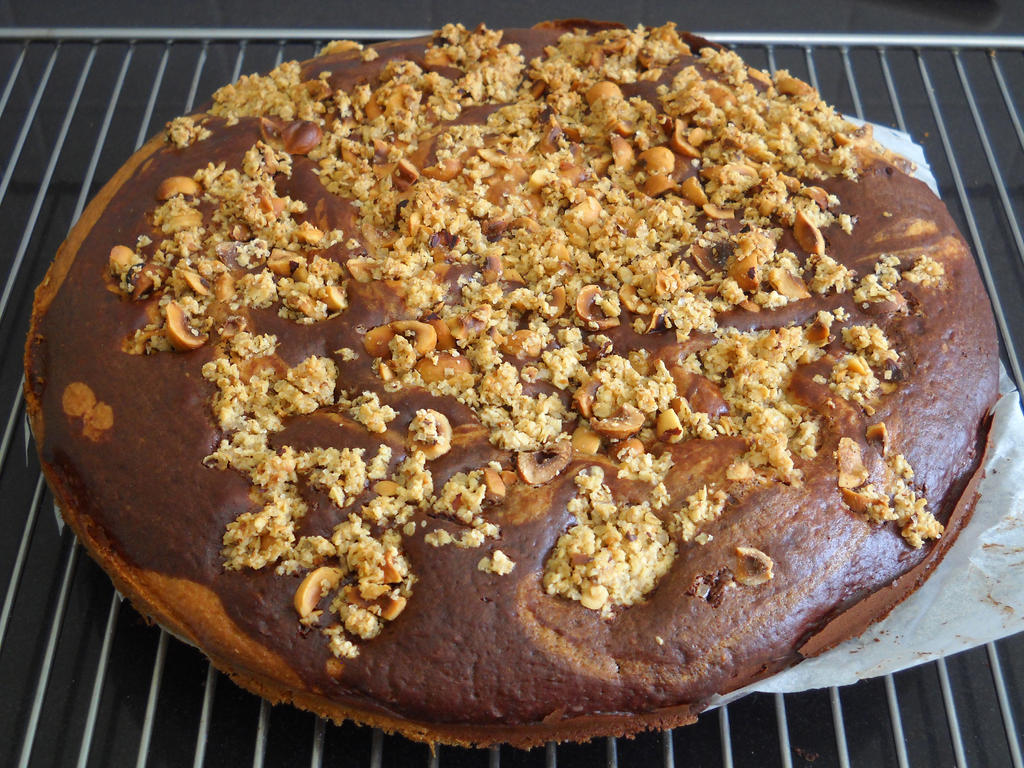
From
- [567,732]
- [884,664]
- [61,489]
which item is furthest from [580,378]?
[61,489]

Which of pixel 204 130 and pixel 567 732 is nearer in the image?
pixel 567 732

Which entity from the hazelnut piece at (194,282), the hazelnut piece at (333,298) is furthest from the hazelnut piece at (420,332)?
the hazelnut piece at (194,282)

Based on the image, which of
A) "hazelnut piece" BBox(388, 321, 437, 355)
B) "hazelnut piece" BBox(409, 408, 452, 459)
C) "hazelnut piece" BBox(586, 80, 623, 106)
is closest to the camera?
"hazelnut piece" BBox(409, 408, 452, 459)

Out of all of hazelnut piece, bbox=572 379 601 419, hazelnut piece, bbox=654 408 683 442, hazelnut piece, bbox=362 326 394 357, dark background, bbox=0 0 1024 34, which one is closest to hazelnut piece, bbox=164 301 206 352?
hazelnut piece, bbox=362 326 394 357

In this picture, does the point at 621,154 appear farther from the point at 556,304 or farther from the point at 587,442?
the point at 587,442

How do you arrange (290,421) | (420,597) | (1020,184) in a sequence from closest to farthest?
(420,597) → (290,421) → (1020,184)

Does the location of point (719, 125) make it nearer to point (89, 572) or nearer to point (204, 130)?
point (204, 130)

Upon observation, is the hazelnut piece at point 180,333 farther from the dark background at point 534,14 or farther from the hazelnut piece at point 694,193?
the dark background at point 534,14

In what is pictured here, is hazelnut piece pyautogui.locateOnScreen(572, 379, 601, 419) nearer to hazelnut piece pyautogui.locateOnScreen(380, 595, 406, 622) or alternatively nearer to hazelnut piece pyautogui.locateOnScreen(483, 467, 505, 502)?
hazelnut piece pyautogui.locateOnScreen(483, 467, 505, 502)
